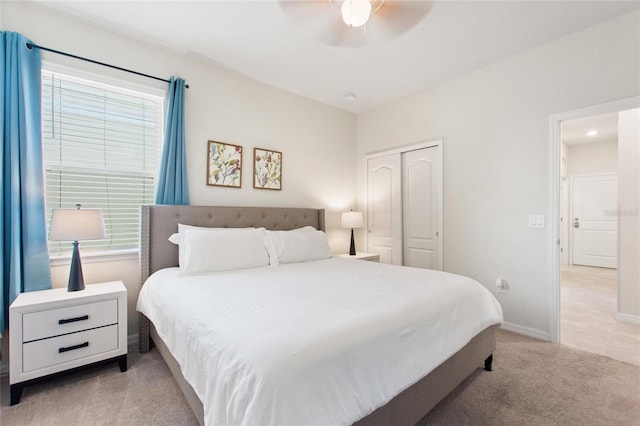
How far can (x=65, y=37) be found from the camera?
2.33 meters

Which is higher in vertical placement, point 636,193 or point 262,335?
point 636,193

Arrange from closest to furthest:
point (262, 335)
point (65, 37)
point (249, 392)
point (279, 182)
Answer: point (249, 392) → point (262, 335) → point (65, 37) → point (279, 182)

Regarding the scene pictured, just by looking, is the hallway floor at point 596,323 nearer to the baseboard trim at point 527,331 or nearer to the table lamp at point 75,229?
the baseboard trim at point 527,331

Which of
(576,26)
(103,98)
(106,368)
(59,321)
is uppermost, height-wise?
(576,26)

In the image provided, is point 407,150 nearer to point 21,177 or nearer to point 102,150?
point 102,150

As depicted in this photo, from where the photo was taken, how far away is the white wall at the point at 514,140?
2.45 metres

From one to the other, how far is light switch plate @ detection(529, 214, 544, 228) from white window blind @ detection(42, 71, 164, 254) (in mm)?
3745

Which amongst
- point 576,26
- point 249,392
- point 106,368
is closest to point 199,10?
point 249,392

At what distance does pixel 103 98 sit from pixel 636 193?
5.69 meters

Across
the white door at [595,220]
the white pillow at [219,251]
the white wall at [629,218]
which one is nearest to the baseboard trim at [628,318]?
the white wall at [629,218]

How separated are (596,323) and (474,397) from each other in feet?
7.72

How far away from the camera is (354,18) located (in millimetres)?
→ 1902

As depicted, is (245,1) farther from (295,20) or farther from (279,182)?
(279,182)

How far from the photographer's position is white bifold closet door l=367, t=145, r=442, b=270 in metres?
3.63
